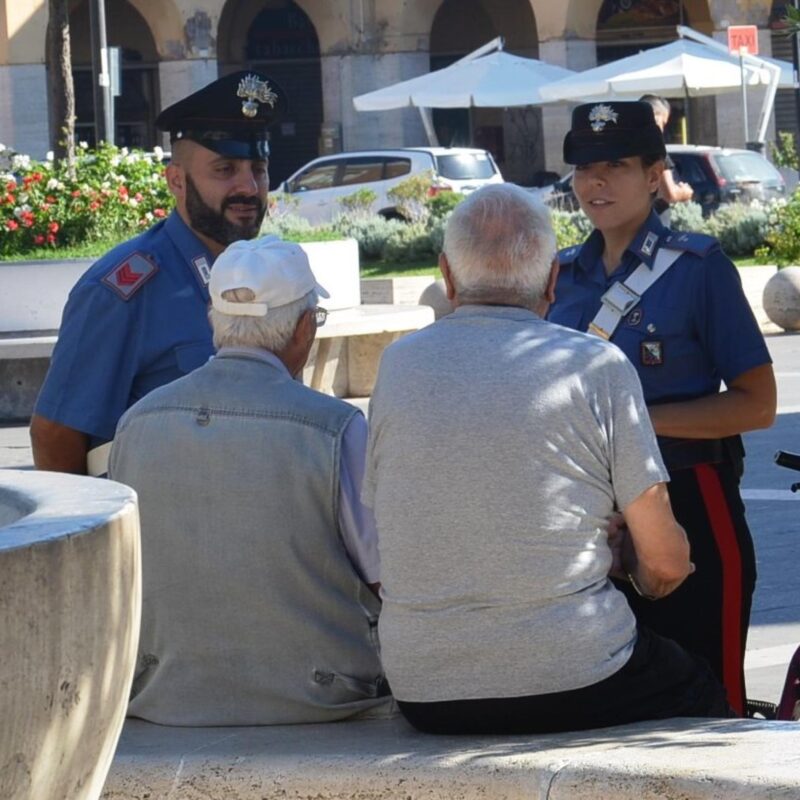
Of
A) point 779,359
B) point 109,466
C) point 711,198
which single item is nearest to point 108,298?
point 109,466

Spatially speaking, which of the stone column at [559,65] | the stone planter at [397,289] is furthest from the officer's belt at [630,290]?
the stone column at [559,65]

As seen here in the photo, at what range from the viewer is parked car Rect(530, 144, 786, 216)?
2666cm

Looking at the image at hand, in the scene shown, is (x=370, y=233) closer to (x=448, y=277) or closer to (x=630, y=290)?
(x=630, y=290)

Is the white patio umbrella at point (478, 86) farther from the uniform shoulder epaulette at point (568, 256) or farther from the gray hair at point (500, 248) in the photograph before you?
the gray hair at point (500, 248)

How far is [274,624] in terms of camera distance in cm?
419

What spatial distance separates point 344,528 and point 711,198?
2296 centimetres

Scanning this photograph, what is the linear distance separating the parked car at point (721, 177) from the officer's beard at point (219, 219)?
2162cm

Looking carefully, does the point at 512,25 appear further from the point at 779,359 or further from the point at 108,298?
the point at 108,298

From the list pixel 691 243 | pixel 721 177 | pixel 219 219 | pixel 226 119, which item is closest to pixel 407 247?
pixel 721 177

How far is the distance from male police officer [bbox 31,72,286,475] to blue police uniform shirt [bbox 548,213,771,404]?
3.34 feet

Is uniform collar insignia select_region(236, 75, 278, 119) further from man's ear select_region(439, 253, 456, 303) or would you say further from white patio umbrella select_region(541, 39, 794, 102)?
white patio umbrella select_region(541, 39, 794, 102)

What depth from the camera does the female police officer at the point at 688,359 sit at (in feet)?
15.6

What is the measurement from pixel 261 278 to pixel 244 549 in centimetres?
57

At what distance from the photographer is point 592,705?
398cm
